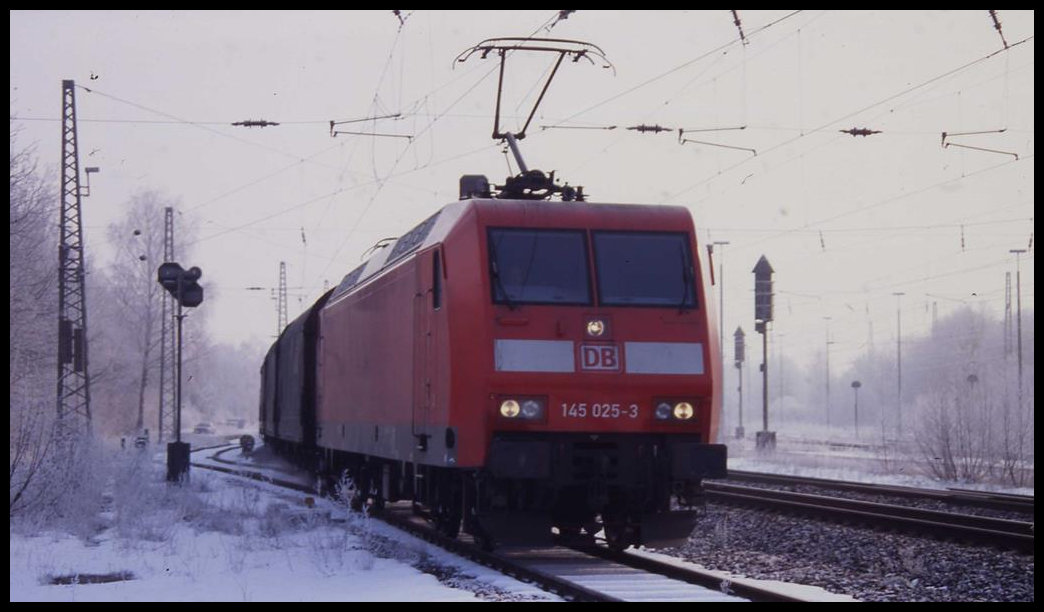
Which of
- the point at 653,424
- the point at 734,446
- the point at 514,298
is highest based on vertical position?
the point at 514,298

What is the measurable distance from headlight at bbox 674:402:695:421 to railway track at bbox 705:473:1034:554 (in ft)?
11.6

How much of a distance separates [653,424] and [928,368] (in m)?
81.8

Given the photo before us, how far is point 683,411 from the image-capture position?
11.9 m

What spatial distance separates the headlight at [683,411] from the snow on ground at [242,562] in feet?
7.13

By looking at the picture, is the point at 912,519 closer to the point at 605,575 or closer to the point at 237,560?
the point at 605,575

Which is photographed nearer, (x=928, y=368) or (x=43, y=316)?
(x=43, y=316)

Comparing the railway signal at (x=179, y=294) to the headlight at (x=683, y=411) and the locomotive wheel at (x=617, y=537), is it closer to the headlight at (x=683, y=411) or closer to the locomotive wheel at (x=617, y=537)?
the locomotive wheel at (x=617, y=537)

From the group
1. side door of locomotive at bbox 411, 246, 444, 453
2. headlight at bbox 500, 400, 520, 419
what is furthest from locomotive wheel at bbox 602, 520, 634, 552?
side door of locomotive at bbox 411, 246, 444, 453

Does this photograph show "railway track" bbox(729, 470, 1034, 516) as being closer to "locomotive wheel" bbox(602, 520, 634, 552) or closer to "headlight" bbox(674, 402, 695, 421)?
"locomotive wheel" bbox(602, 520, 634, 552)

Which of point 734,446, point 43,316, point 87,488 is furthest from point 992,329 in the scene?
point 87,488

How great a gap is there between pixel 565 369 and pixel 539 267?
102 cm

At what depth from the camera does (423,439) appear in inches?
500

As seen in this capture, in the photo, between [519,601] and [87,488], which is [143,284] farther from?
[519,601]

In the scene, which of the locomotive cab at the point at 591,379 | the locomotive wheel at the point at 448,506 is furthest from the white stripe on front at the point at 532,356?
the locomotive wheel at the point at 448,506
